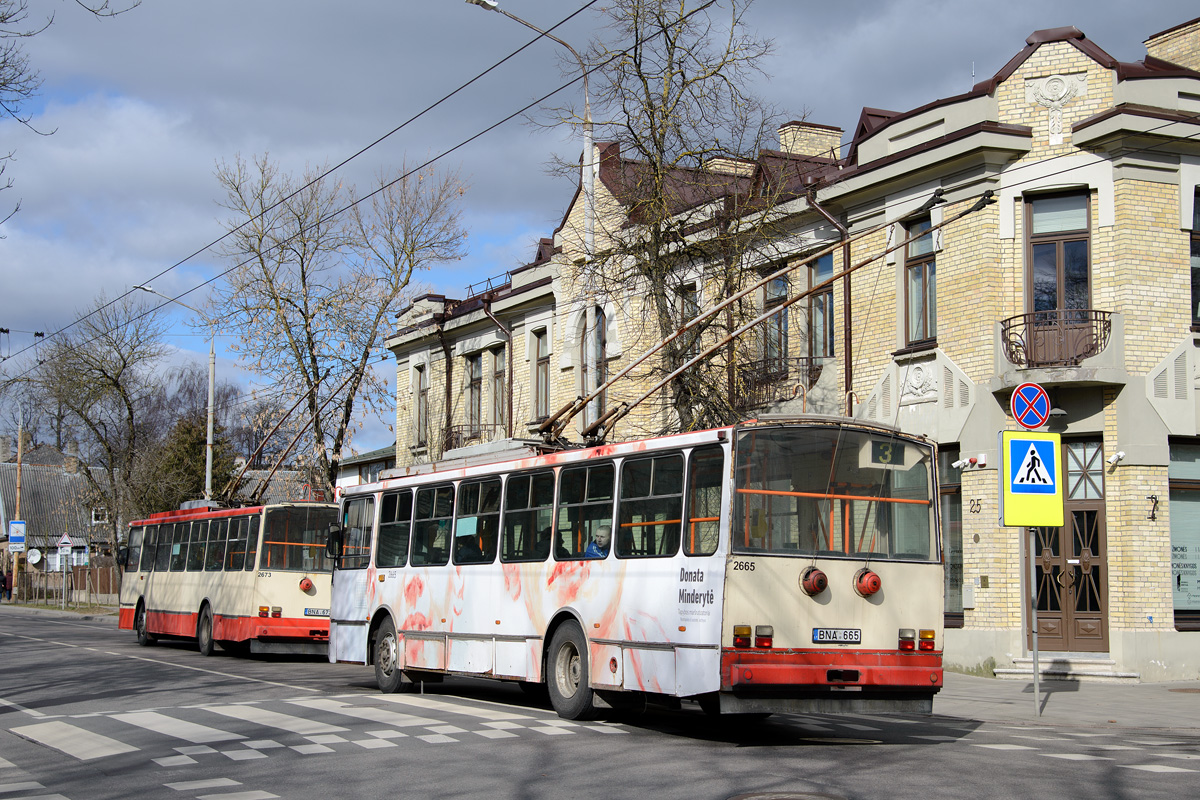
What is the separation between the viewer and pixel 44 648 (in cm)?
2683

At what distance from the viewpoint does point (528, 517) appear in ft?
48.8

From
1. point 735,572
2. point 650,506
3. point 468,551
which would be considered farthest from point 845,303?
point 735,572

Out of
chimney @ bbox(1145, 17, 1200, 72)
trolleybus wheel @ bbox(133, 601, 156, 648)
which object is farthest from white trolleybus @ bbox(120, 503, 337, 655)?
chimney @ bbox(1145, 17, 1200, 72)

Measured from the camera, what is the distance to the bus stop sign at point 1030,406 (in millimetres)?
15797

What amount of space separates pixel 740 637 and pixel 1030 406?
6.28m

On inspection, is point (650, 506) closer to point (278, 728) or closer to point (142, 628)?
point (278, 728)

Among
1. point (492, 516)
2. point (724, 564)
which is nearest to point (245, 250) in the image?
point (492, 516)

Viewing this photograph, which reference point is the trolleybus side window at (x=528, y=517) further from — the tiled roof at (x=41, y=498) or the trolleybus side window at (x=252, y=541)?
the tiled roof at (x=41, y=498)

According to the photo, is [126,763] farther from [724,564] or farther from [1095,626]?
[1095,626]

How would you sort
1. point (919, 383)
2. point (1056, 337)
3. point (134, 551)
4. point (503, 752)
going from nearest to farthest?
point (503, 752)
point (1056, 337)
point (919, 383)
point (134, 551)

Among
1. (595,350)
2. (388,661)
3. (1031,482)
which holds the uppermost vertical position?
(595,350)

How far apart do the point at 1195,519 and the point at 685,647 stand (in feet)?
40.9

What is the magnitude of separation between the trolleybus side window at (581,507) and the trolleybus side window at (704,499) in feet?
4.73

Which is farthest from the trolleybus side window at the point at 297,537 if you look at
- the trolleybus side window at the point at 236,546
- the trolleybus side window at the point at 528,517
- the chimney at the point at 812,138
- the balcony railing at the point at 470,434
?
the chimney at the point at 812,138
